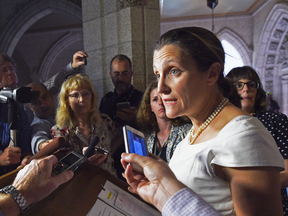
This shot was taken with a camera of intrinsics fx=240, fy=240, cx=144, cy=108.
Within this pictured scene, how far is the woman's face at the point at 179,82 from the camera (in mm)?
983

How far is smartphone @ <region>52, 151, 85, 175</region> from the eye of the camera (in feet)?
3.11

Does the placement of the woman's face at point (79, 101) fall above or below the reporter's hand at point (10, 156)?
above

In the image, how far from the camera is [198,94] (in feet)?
3.31

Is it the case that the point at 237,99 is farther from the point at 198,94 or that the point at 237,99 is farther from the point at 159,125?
the point at 159,125

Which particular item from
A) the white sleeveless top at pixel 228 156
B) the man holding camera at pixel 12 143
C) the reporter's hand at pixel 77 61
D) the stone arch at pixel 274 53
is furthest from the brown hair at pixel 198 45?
the stone arch at pixel 274 53

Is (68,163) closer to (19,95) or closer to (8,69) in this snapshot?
(19,95)

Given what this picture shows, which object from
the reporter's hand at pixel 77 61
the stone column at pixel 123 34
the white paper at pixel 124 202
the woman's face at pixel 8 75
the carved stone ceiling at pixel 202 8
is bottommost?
the white paper at pixel 124 202

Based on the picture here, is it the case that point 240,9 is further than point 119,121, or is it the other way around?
point 240,9

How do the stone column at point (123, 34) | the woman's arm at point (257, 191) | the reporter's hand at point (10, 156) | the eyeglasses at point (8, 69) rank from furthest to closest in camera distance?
the stone column at point (123, 34) → the eyeglasses at point (8, 69) → the reporter's hand at point (10, 156) → the woman's arm at point (257, 191)

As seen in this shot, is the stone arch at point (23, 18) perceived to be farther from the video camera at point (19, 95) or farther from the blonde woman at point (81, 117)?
the video camera at point (19, 95)

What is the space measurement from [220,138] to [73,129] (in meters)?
1.69

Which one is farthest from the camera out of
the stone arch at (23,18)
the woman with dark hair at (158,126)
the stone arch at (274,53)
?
the stone arch at (274,53)

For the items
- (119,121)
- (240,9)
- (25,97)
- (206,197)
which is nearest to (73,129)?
(119,121)

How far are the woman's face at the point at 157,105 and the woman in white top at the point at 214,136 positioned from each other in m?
1.24
